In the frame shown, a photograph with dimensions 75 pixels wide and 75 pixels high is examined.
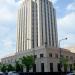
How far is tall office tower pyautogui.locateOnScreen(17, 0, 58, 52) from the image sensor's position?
15162 centimetres

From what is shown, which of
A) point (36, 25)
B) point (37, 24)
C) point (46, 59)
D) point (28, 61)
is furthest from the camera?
point (37, 24)

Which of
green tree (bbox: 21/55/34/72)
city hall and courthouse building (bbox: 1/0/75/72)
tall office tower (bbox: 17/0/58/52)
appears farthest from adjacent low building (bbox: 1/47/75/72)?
tall office tower (bbox: 17/0/58/52)

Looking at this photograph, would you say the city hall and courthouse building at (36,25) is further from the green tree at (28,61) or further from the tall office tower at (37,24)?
the green tree at (28,61)

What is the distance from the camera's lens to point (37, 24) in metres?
154

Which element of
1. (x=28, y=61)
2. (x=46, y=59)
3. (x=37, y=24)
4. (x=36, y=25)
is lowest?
(x=28, y=61)

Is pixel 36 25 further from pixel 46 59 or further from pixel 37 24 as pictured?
pixel 46 59

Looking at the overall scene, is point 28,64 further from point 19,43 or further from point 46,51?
point 19,43

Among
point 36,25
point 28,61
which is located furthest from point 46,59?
point 36,25

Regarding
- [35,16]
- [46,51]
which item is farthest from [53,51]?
[35,16]

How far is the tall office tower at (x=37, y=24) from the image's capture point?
152 m

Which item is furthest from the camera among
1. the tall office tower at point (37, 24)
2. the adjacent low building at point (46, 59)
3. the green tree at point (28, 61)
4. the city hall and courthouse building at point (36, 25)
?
the tall office tower at point (37, 24)

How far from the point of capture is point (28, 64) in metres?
82.8

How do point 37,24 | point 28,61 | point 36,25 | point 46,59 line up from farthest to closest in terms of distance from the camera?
point 37,24, point 36,25, point 46,59, point 28,61

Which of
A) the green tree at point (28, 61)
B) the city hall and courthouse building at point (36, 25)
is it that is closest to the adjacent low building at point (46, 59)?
the green tree at point (28, 61)
